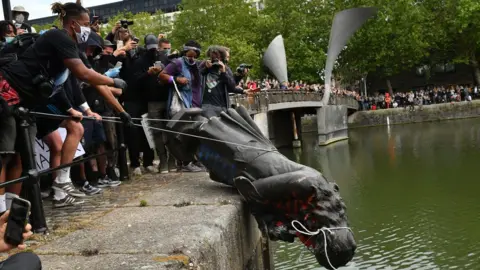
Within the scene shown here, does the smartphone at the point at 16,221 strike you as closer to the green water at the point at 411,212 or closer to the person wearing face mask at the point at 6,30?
the person wearing face mask at the point at 6,30

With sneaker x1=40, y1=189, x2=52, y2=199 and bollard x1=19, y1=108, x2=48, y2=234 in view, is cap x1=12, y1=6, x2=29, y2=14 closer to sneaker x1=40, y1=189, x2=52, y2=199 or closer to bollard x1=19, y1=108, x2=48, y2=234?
sneaker x1=40, y1=189, x2=52, y2=199

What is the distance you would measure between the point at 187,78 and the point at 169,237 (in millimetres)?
3338

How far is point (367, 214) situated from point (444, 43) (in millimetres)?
40074

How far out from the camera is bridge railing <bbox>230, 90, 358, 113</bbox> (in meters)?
21.0

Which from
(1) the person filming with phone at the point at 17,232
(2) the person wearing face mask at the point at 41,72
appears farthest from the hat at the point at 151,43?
(1) the person filming with phone at the point at 17,232

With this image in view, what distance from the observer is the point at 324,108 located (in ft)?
98.5

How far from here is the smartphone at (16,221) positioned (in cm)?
185

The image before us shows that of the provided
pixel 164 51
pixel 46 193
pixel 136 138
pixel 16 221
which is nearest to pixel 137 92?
pixel 136 138

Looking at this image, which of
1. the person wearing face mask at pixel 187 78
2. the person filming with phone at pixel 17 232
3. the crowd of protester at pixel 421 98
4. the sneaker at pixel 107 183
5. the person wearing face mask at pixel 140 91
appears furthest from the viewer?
the crowd of protester at pixel 421 98

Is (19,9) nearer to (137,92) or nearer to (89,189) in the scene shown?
(137,92)

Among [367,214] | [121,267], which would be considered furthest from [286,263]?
[121,267]

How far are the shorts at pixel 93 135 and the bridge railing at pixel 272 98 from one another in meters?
12.0

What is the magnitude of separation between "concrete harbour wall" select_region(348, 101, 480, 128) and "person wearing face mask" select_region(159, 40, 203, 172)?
3169 cm

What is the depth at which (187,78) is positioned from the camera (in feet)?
Result: 19.9
